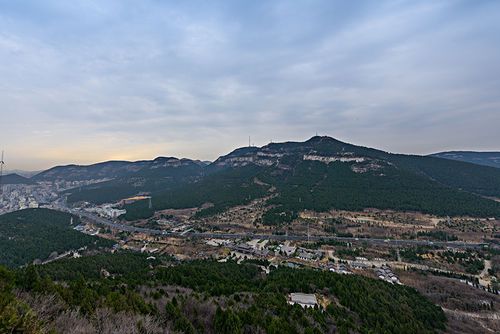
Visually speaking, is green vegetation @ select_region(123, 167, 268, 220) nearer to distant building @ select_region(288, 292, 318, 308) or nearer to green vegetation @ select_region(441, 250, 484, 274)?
green vegetation @ select_region(441, 250, 484, 274)

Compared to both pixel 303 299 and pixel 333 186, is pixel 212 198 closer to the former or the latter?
pixel 333 186

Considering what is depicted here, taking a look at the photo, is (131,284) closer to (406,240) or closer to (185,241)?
(185,241)

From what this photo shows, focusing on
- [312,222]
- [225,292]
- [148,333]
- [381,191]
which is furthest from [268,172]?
[148,333]

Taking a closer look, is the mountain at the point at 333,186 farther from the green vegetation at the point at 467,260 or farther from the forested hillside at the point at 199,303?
the forested hillside at the point at 199,303

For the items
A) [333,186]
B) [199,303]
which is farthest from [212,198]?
[199,303]

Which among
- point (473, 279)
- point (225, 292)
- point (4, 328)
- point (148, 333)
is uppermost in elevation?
point (4, 328)

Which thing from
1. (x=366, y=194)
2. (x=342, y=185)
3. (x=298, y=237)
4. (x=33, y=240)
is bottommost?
(x=298, y=237)

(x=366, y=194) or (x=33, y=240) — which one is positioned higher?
(x=366, y=194)

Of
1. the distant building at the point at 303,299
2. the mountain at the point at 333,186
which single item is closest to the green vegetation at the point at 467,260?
the mountain at the point at 333,186
